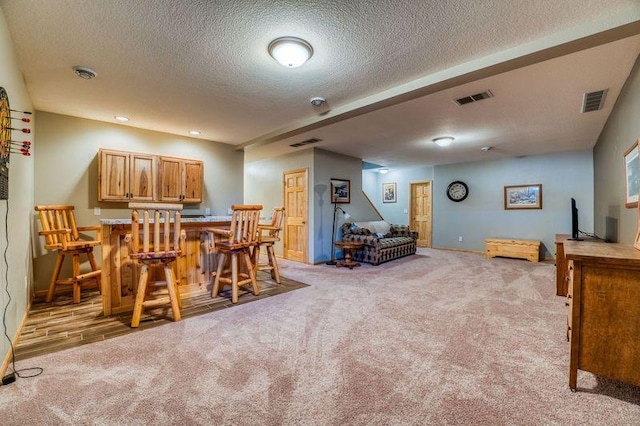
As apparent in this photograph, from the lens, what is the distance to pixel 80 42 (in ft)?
7.34

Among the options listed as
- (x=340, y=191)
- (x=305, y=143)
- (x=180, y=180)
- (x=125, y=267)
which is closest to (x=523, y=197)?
(x=340, y=191)

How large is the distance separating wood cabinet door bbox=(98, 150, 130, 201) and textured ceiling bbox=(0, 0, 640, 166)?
0.58m

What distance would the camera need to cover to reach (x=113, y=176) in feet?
13.6

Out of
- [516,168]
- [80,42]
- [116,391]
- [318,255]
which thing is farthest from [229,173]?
[516,168]

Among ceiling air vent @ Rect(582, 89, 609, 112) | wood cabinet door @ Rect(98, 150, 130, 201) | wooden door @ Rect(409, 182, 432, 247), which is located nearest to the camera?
ceiling air vent @ Rect(582, 89, 609, 112)

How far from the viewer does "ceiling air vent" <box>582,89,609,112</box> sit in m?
3.08

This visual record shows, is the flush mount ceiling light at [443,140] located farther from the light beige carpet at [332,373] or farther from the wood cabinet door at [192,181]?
the wood cabinet door at [192,181]

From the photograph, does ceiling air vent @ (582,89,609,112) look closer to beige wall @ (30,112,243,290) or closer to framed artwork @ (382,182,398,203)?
framed artwork @ (382,182,398,203)

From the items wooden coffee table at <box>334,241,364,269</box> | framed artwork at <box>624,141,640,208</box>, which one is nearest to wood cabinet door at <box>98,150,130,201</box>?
→ wooden coffee table at <box>334,241,364,269</box>

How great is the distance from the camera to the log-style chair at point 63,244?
3262 millimetres

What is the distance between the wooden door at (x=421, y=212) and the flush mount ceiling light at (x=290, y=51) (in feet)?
22.4

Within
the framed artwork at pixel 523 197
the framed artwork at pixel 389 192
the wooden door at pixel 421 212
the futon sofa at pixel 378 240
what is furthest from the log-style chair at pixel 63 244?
the framed artwork at pixel 523 197

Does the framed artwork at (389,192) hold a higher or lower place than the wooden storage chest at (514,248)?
higher

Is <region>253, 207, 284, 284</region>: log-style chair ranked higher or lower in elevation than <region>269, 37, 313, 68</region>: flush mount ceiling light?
lower
